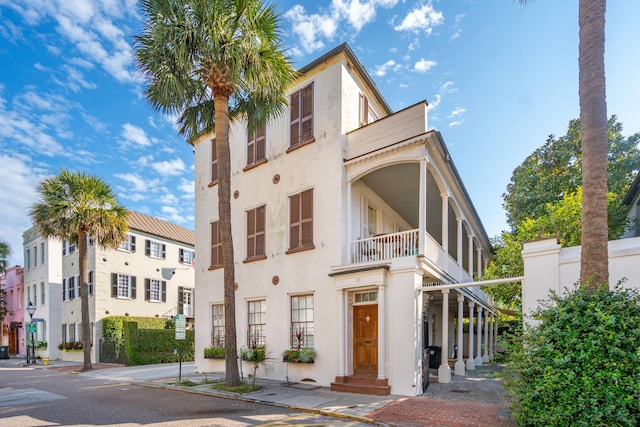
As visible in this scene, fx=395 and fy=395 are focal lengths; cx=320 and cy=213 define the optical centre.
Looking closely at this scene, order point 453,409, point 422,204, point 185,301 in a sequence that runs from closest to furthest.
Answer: point 453,409 → point 422,204 → point 185,301

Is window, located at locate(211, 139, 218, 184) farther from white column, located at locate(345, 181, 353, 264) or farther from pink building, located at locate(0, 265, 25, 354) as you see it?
pink building, located at locate(0, 265, 25, 354)

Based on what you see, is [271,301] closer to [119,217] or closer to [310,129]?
[310,129]

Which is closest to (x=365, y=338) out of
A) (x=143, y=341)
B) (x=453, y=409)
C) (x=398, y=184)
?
(x=453, y=409)

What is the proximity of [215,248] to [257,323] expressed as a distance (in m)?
3.58

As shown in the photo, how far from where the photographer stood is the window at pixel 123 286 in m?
25.2

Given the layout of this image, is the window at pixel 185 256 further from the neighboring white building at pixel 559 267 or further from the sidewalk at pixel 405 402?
the neighboring white building at pixel 559 267

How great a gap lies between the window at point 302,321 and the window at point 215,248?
3992 mm

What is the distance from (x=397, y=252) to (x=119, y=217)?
15.8 meters

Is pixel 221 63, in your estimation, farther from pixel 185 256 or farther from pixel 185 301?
pixel 185 301

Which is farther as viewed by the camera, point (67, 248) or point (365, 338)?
point (67, 248)

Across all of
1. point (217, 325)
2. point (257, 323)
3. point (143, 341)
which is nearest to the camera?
point (257, 323)

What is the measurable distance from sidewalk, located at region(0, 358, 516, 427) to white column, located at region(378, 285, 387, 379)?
74 cm

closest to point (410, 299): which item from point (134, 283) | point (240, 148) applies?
point (240, 148)

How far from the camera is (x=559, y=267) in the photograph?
7.93m
